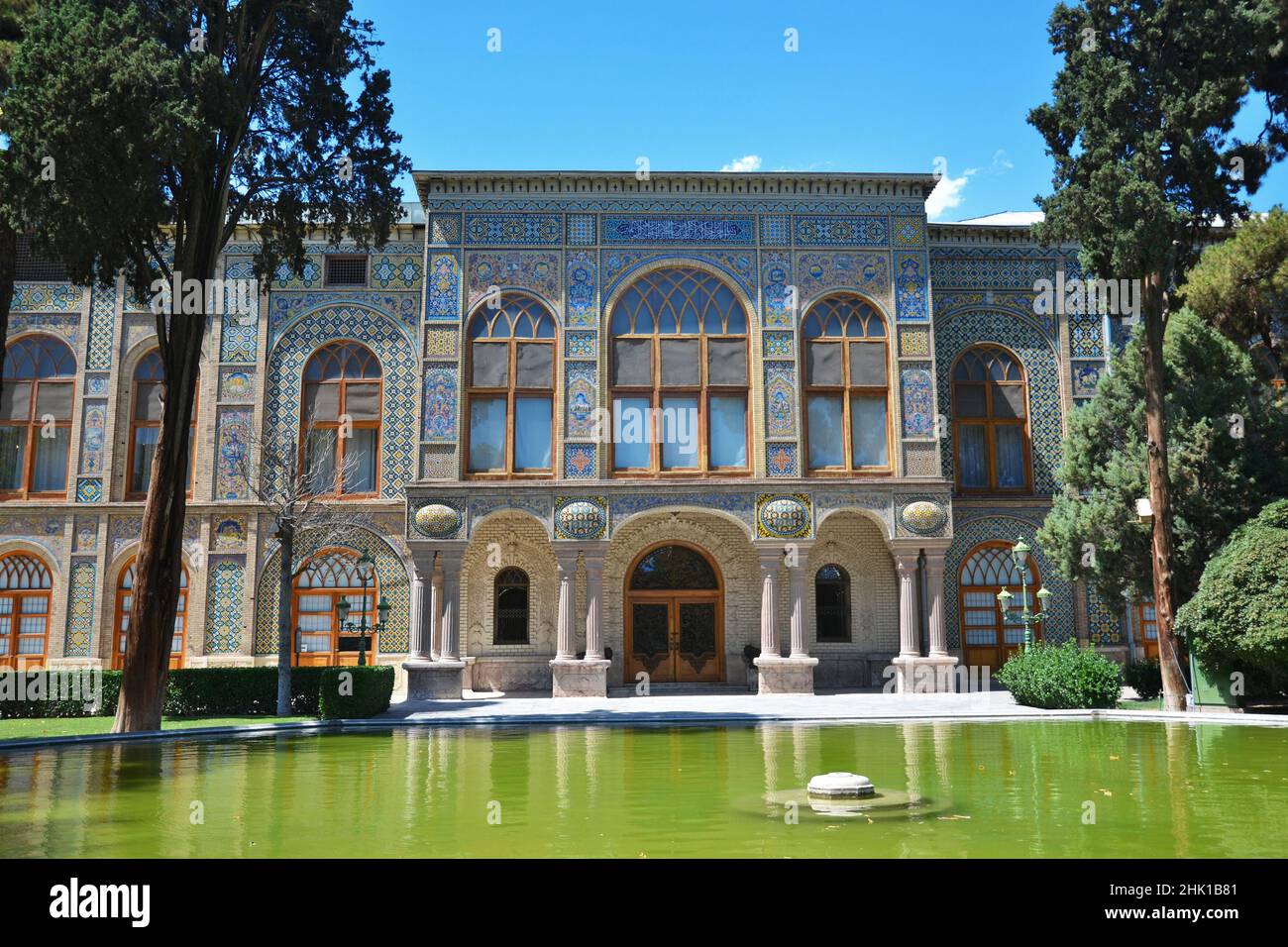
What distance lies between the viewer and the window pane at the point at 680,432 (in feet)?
83.0

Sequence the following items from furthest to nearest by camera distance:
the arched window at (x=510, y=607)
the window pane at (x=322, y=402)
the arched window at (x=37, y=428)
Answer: the arched window at (x=37, y=428) → the window pane at (x=322, y=402) → the arched window at (x=510, y=607)

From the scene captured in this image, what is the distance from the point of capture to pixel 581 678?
24016 millimetres

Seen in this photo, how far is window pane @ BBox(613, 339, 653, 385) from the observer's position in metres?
25.5

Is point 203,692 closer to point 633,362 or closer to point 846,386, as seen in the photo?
point 633,362

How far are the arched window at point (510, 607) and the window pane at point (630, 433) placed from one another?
3.81 m

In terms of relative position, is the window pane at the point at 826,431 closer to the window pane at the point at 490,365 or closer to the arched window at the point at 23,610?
the window pane at the point at 490,365

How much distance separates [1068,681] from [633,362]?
11793 mm

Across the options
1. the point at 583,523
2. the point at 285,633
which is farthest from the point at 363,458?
the point at 285,633

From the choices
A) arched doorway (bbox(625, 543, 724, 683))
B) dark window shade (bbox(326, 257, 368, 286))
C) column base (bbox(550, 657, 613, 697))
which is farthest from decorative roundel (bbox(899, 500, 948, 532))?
dark window shade (bbox(326, 257, 368, 286))

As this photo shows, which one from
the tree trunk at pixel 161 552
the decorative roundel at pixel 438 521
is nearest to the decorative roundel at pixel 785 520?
the decorative roundel at pixel 438 521

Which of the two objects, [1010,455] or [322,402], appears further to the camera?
[1010,455]
